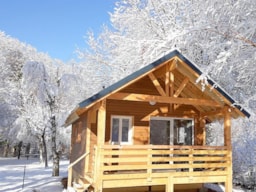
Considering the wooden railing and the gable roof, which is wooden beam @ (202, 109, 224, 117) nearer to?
the gable roof

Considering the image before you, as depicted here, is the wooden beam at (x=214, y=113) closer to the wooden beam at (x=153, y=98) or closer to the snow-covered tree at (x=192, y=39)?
the wooden beam at (x=153, y=98)

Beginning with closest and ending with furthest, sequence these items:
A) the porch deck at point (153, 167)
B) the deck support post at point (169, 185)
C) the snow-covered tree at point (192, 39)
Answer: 1. the snow-covered tree at point (192, 39)
2. the porch deck at point (153, 167)
3. the deck support post at point (169, 185)

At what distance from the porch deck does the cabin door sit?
1293 millimetres

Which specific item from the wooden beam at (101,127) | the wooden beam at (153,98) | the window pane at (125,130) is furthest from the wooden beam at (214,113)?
the wooden beam at (101,127)

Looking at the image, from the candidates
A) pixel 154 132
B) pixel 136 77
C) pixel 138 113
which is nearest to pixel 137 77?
pixel 136 77

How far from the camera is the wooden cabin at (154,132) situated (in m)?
8.32

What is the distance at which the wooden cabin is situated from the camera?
832 centimetres

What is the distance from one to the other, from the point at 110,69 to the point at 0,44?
1777cm

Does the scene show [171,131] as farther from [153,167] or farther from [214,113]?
[153,167]

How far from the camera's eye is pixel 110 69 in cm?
1962

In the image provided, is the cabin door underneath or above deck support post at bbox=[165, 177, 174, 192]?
above

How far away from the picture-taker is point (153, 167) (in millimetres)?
8656

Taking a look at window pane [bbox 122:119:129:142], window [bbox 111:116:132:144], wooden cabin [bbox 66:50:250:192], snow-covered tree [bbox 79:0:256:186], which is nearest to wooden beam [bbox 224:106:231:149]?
wooden cabin [bbox 66:50:250:192]

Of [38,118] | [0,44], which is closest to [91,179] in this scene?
[38,118]
